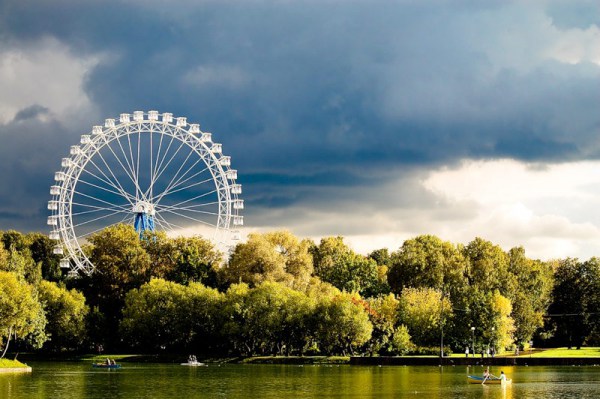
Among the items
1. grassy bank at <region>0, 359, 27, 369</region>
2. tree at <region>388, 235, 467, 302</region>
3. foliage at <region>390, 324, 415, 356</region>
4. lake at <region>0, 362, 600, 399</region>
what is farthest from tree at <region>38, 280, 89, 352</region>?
tree at <region>388, 235, 467, 302</region>

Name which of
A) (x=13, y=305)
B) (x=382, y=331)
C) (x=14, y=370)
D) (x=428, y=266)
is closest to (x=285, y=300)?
(x=382, y=331)

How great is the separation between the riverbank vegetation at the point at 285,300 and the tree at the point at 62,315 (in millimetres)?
141

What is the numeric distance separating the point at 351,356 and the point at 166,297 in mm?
23497

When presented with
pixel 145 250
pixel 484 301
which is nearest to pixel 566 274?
pixel 484 301

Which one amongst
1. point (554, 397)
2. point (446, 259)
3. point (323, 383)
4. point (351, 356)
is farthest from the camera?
point (446, 259)

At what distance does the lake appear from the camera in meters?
55.2

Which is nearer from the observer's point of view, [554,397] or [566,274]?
[554,397]

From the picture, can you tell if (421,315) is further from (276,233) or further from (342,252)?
(342,252)

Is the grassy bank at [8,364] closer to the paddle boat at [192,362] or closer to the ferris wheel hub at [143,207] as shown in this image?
the paddle boat at [192,362]

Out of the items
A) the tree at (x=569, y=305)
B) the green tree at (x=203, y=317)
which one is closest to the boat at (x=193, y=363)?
the green tree at (x=203, y=317)

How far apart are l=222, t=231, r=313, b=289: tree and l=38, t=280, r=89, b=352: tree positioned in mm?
19299

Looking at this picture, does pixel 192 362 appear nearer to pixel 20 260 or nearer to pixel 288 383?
pixel 20 260

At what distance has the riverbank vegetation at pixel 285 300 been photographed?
315ft

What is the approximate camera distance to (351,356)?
9219cm
